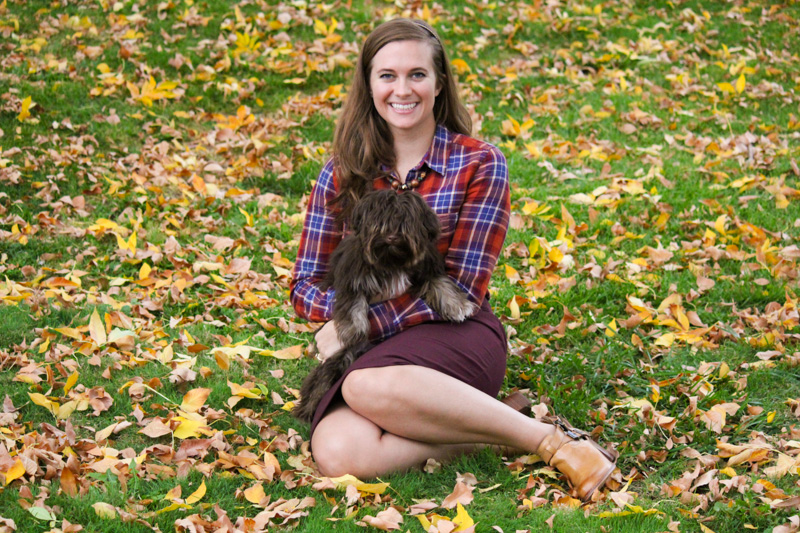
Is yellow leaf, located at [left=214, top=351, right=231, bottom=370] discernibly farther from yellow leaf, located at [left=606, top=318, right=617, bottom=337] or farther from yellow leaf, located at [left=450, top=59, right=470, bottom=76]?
yellow leaf, located at [left=450, top=59, right=470, bottom=76]

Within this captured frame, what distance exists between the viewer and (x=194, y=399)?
4.20 meters

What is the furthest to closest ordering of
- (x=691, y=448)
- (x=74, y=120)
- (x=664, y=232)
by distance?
(x=74, y=120) → (x=664, y=232) → (x=691, y=448)

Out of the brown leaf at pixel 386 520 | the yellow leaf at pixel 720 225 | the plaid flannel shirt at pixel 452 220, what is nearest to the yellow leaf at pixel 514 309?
the plaid flannel shirt at pixel 452 220

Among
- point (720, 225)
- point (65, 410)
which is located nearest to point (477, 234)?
point (65, 410)

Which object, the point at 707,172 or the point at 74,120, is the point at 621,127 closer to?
the point at 707,172

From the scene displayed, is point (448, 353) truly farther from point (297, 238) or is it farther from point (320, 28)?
point (320, 28)

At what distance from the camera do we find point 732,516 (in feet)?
10.8

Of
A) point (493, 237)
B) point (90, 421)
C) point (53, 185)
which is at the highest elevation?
point (493, 237)

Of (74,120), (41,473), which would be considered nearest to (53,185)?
(74,120)

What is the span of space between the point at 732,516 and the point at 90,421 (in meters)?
2.97

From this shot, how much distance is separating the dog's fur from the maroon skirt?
0.08m

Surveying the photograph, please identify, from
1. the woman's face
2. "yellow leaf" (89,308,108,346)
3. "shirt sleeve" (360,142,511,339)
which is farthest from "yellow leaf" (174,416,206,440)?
the woman's face

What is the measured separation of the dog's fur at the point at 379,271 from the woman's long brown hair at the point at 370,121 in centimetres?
33

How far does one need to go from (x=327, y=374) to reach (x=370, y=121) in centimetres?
128
